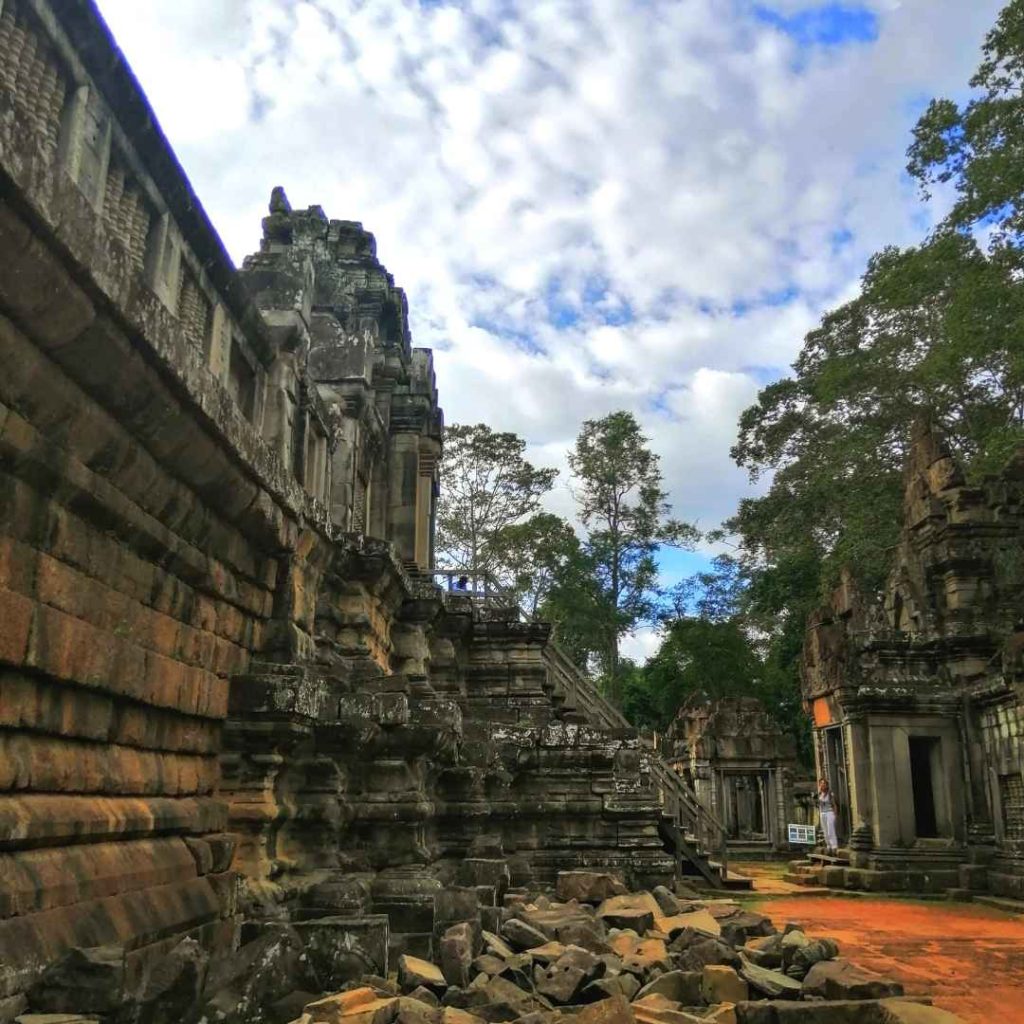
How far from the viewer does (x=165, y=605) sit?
372 centimetres

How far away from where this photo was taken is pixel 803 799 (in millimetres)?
22906

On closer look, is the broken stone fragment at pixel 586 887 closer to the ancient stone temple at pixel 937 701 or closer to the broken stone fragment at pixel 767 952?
the broken stone fragment at pixel 767 952

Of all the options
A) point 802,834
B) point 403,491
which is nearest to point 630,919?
point 403,491

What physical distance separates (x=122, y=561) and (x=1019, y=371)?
14369 millimetres

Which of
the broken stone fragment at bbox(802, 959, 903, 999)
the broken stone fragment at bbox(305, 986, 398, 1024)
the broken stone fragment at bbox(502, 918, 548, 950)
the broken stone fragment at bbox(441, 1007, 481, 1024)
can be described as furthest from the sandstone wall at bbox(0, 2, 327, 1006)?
the broken stone fragment at bbox(802, 959, 903, 999)

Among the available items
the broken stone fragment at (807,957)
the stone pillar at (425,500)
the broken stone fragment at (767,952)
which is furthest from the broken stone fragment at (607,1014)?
the stone pillar at (425,500)

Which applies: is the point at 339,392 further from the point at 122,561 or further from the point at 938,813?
the point at 938,813

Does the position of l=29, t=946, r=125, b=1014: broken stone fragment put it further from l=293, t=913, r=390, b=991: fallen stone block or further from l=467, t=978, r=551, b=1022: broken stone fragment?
l=467, t=978, r=551, b=1022: broken stone fragment

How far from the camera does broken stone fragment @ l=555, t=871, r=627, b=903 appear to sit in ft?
25.9

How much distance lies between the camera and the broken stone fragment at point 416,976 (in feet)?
13.7

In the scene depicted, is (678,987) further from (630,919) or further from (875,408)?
(875,408)

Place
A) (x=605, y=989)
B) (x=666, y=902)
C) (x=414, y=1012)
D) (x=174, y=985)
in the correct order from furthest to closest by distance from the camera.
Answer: (x=666, y=902)
(x=605, y=989)
(x=414, y=1012)
(x=174, y=985)

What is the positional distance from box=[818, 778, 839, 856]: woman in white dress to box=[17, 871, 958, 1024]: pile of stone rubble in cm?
1120

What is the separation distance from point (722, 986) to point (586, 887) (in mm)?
3210
